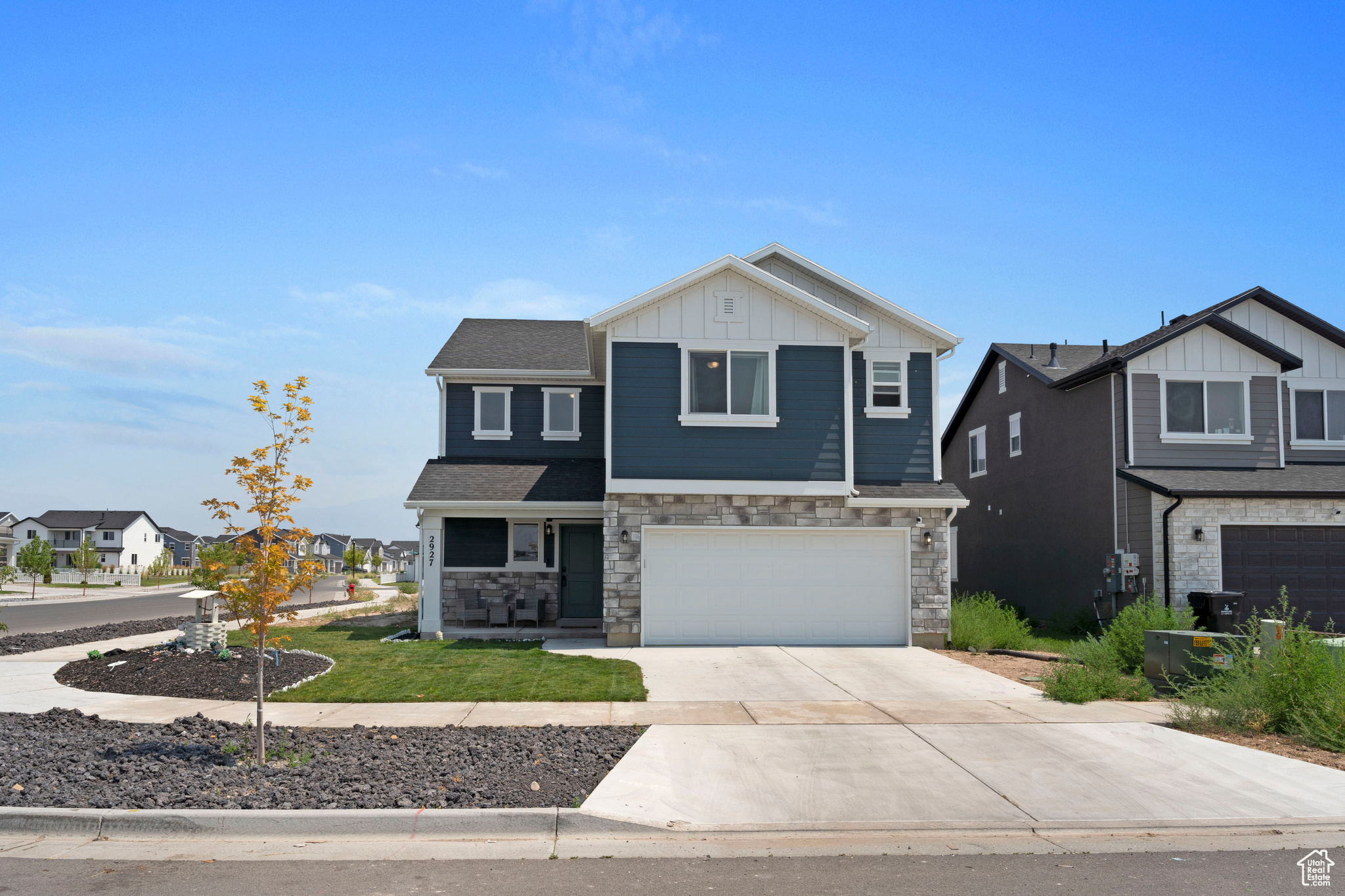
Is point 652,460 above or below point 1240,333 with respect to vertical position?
below

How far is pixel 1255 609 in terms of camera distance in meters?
17.3

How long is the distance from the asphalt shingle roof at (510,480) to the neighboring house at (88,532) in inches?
3049

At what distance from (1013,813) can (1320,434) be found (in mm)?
18026

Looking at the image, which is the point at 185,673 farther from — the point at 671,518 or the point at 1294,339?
the point at 1294,339

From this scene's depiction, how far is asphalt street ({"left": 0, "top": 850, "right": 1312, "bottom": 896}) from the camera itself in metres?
5.30

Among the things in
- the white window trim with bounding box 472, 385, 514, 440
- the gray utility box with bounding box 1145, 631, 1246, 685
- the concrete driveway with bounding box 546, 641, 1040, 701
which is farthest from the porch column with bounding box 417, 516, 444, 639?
the gray utility box with bounding box 1145, 631, 1246, 685

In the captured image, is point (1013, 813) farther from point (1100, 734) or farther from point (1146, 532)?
point (1146, 532)

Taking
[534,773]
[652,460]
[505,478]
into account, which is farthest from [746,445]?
[534,773]

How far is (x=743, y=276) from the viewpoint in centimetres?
1619

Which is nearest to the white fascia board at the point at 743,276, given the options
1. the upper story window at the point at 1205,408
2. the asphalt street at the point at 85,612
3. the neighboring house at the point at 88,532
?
the upper story window at the point at 1205,408

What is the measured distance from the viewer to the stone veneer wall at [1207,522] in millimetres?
17203

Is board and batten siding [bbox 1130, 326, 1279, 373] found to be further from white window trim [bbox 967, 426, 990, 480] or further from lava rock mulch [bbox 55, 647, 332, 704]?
lava rock mulch [bbox 55, 647, 332, 704]

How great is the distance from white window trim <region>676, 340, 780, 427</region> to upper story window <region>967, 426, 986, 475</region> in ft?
40.8

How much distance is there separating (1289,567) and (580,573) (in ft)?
46.9
